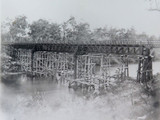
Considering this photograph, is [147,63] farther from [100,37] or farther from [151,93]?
[100,37]

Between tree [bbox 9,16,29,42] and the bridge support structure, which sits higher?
tree [bbox 9,16,29,42]

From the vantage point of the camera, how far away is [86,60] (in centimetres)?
1291

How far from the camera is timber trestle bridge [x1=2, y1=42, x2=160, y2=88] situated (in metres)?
Result: 8.98

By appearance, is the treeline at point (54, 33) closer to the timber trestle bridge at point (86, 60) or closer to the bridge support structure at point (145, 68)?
the timber trestle bridge at point (86, 60)

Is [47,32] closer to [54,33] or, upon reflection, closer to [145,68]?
[54,33]

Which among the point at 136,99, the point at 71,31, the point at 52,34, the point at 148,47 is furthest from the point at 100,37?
the point at 136,99

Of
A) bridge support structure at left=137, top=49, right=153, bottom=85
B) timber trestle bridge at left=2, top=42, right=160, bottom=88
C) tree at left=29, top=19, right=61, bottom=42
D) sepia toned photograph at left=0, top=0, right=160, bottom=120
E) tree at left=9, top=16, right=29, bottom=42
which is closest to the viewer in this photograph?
sepia toned photograph at left=0, top=0, right=160, bottom=120

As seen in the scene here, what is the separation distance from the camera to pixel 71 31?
22484 mm

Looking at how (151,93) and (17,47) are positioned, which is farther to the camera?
(17,47)

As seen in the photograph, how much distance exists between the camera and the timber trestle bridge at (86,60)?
8.98 m

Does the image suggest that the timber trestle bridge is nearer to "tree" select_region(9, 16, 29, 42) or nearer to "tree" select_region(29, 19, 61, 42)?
"tree" select_region(9, 16, 29, 42)

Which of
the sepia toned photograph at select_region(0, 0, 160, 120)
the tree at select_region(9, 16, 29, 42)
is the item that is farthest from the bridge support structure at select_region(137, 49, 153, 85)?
the tree at select_region(9, 16, 29, 42)

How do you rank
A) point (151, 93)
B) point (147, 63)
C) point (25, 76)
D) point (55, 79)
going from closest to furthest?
point (151, 93), point (147, 63), point (55, 79), point (25, 76)

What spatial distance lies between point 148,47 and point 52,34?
1625cm
